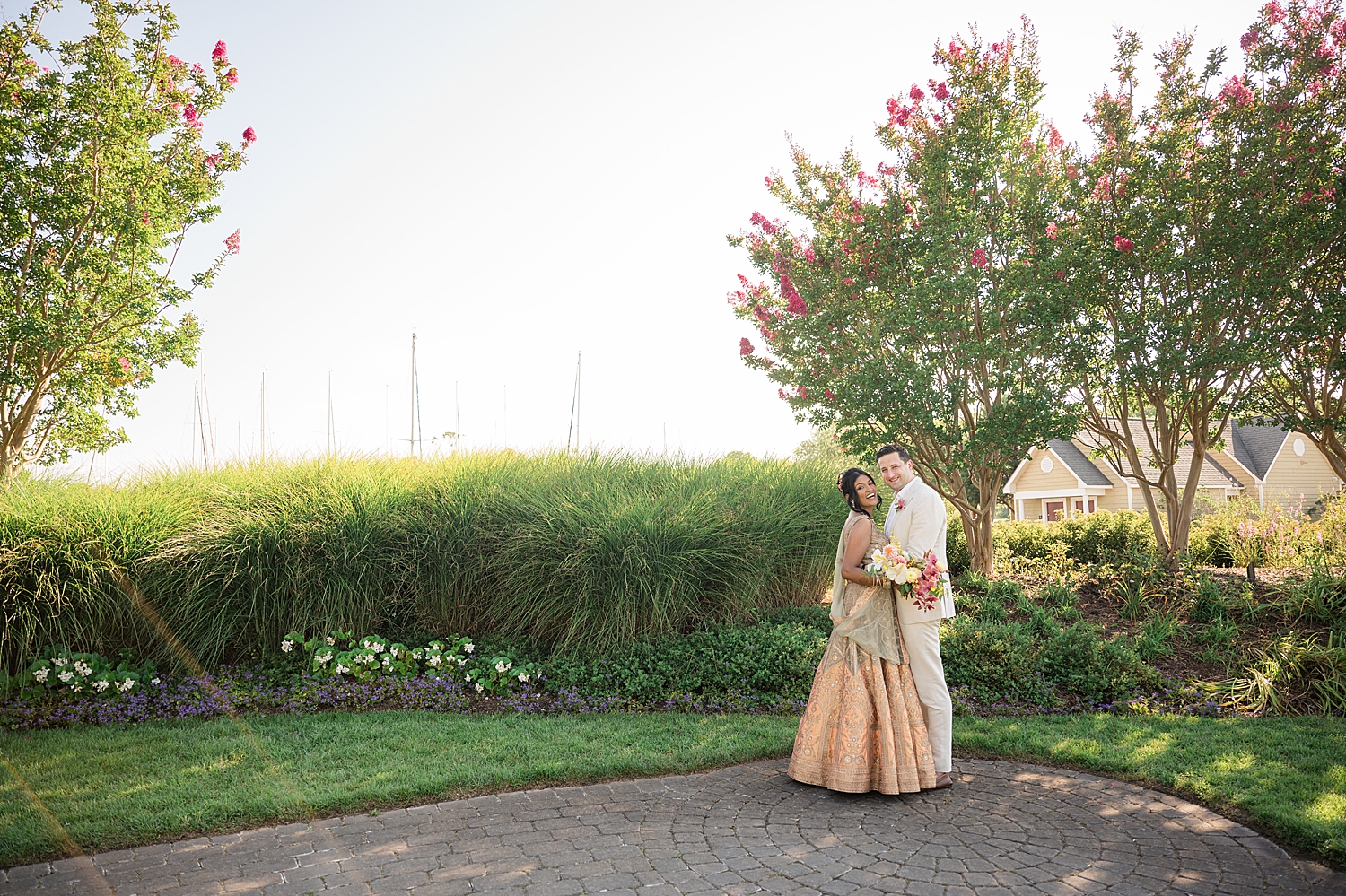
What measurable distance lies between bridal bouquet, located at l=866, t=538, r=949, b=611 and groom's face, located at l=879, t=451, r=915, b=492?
0.41m

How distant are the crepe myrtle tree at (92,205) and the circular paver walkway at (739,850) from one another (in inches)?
319

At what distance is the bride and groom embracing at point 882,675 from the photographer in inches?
169

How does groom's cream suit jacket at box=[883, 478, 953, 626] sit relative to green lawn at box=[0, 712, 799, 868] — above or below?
above

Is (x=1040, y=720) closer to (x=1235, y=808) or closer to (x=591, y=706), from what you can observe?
(x=1235, y=808)

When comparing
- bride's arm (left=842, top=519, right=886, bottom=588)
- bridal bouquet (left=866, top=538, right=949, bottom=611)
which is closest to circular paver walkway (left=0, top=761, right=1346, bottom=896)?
bridal bouquet (left=866, top=538, right=949, bottom=611)

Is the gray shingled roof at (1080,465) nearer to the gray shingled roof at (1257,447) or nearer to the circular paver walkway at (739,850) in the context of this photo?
the gray shingled roof at (1257,447)

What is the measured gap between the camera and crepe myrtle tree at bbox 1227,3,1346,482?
7.84 m

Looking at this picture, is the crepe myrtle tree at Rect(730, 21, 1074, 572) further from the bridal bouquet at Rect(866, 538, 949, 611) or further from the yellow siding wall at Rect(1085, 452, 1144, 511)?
the yellow siding wall at Rect(1085, 452, 1144, 511)

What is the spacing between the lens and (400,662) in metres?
6.77

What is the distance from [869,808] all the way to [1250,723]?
11.4 ft

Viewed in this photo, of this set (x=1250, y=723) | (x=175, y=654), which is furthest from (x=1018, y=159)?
(x=175, y=654)

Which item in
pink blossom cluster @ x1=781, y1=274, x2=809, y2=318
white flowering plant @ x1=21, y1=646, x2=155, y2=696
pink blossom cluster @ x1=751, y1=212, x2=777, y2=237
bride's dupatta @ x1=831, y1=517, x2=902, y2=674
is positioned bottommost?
white flowering plant @ x1=21, y1=646, x2=155, y2=696

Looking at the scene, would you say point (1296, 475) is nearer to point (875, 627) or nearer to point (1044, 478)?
point (1044, 478)

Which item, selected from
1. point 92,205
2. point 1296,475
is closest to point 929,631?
point 92,205
